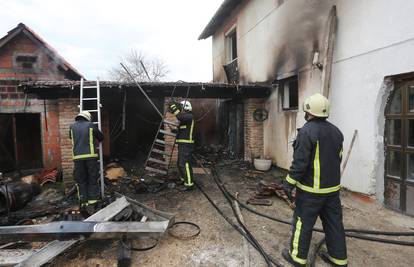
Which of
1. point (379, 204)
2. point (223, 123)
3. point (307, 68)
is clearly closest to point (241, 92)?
point (307, 68)

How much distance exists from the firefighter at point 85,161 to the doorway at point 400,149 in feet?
18.6

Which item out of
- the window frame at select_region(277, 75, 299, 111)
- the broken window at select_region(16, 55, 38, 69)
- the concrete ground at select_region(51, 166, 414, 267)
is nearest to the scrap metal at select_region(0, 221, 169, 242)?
the concrete ground at select_region(51, 166, 414, 267)

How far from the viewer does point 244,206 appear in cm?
480

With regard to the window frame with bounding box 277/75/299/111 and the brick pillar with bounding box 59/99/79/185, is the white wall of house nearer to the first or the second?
the window frame with bounding box 277/75/299/111

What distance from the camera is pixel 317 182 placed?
2.72m

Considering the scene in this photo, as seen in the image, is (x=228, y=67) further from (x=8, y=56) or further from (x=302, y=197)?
(x=302, y=197)

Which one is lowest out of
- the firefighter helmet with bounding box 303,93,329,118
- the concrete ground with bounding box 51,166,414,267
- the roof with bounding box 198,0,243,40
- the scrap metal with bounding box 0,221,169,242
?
the concrete ground with bounding box 51,166,414,267

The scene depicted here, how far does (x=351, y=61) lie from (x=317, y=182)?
136 inches

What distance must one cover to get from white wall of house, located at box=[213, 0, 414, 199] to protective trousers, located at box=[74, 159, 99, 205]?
17.4ft

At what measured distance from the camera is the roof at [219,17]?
9.90 metres

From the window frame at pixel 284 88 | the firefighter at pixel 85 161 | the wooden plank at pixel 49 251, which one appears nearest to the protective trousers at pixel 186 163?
the firefighter at pixel 85 161

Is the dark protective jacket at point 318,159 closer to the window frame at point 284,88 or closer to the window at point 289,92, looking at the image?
the window frame at point 284,88

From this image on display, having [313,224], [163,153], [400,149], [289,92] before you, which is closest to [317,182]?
[313,224]

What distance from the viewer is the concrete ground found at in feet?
10.1
